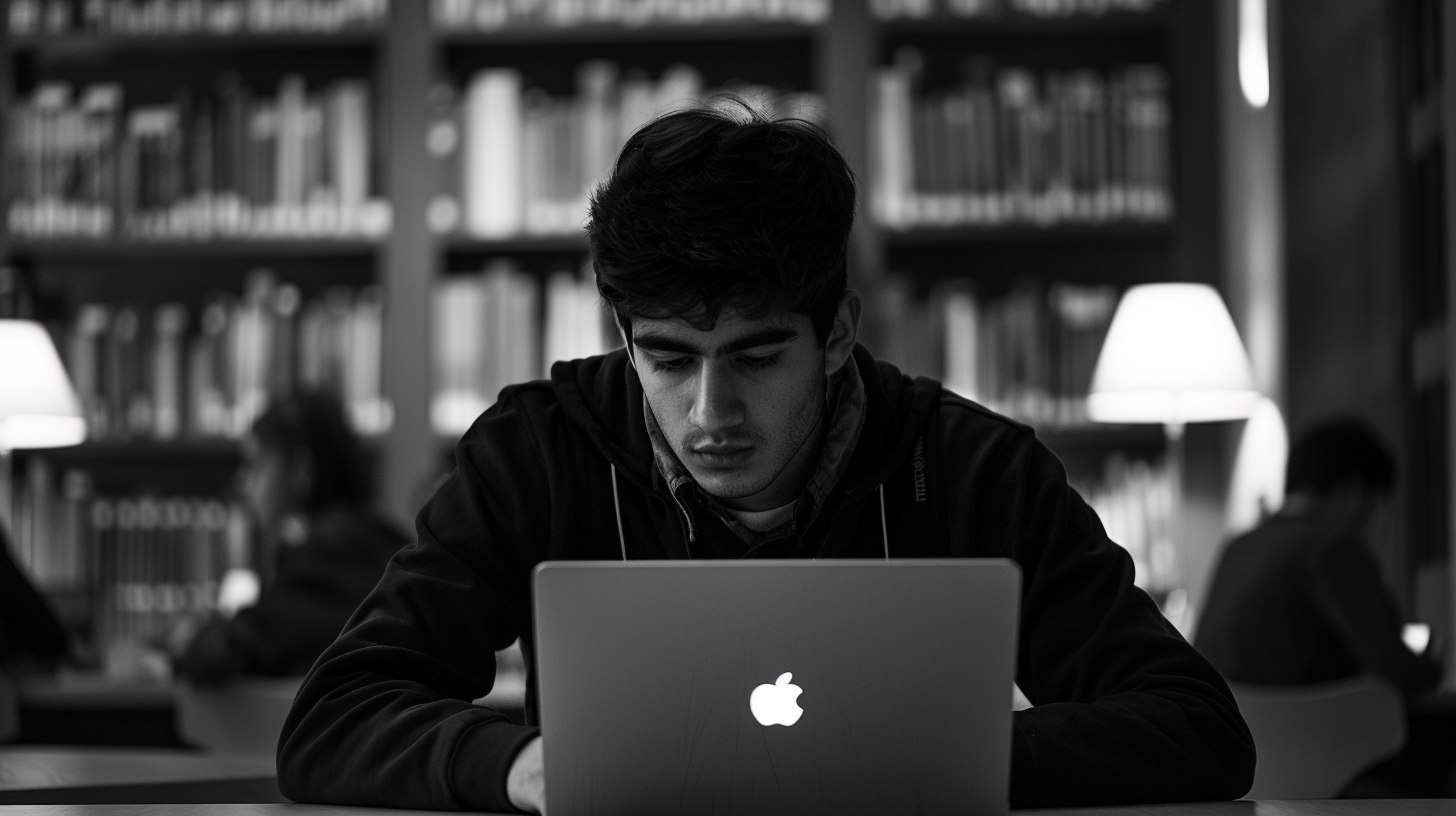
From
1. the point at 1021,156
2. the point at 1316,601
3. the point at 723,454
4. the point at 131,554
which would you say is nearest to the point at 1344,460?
the point at 1316,601

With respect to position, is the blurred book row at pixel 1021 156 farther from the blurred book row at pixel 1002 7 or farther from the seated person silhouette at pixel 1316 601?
the seated person silhouette at pixel 1316 601

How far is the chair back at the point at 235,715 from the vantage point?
8.41ft

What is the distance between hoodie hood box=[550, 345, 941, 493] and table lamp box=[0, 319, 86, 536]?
2015mm

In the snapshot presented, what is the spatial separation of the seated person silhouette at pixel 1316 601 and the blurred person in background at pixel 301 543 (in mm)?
1517

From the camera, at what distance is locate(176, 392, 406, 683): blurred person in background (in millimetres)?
2867

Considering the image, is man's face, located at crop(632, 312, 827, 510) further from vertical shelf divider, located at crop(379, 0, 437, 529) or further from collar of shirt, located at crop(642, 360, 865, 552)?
vertical shelf divider, located at crop(379, 0, 437, 529)

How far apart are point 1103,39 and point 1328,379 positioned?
98 cm

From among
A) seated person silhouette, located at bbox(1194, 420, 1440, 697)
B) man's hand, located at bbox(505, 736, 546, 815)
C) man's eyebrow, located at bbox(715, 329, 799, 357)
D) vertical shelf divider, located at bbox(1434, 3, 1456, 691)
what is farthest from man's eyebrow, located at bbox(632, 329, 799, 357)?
vertical shelf divider, located at bbox(1434, 3, 1456, 691)

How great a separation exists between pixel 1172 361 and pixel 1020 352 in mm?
499

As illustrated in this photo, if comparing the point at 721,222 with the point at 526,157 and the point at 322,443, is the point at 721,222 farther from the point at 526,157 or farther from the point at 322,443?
the point at 526,157

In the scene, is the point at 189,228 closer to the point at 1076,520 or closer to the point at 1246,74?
the point at 1246,74

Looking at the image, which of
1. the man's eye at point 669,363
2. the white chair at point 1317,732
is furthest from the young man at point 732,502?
the white chair at point 1317,732

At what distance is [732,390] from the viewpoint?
141 centimetres

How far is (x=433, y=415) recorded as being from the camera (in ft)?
11.9
